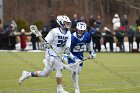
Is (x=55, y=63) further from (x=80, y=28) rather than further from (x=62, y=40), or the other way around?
(x=80, y=28)

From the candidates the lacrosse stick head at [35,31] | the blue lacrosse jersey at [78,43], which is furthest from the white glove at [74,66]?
the lacrosse stick head at [35,31]

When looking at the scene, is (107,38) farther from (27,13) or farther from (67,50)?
(27,13)

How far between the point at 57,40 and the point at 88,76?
570 centimetres

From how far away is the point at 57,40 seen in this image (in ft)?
55.7

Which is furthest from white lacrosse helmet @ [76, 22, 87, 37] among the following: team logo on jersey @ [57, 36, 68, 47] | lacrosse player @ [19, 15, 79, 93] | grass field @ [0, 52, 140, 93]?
grass field @ [0, 52, 140, 93]

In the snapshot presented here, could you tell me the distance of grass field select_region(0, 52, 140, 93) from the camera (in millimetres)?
18422

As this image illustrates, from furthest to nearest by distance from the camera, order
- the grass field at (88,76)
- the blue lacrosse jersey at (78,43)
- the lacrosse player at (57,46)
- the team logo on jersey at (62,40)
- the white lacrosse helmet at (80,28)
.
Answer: the grass field at (88,76), the blue lacrosse jersey at (78,43), the white lacrosse helmet at (80,28), the team logo on jersey at (62,40), the lacrosse player at (57,46)

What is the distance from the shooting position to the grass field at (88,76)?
18422 millimetres

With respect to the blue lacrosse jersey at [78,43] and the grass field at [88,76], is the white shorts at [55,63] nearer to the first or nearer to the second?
the blue lacrosse jersey at [78,43]

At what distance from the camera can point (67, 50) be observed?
16938 millimetres

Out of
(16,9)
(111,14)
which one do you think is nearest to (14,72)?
(16,9)

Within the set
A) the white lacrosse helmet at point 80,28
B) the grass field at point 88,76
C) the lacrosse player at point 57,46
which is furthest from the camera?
the grass field at point 88,76

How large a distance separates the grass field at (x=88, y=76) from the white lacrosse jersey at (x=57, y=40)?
146 centimetres

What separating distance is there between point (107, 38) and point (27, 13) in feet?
84.2
